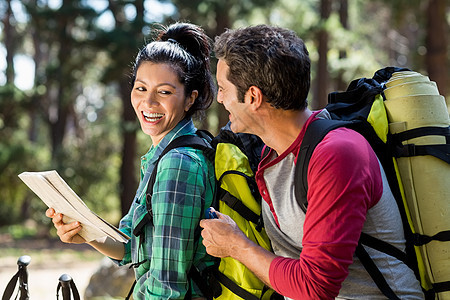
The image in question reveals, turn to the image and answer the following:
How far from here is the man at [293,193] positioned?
1.55 meters

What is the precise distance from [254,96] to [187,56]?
0.53 metres

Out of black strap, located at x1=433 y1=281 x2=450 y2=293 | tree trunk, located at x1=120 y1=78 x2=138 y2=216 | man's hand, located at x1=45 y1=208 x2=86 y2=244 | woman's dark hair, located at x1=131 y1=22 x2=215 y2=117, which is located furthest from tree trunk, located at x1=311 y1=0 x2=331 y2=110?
black strap, located at x1=433 y1=281 x2=450 y2=293

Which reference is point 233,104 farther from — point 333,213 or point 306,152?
point 333,213

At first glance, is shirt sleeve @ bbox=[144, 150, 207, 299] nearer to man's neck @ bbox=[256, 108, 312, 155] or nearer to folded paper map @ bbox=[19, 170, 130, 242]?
folded paper map @ bbox=[19, 170, 130, 242]

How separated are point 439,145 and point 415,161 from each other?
0.09 m

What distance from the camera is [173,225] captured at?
1881 millimetres

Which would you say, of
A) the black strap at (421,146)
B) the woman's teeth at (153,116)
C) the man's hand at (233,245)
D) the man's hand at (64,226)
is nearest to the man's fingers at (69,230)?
the man's hand at (64,226)

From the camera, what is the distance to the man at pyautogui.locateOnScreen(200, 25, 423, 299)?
155 cm

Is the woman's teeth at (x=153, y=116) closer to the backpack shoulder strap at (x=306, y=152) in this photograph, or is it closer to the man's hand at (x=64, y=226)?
the man's hand at (x=64, y=226)

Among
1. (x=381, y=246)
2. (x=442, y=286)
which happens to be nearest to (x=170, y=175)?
(x=381, y=246)

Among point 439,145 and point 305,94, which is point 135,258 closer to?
point 305,94

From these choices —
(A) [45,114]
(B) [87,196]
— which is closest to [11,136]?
(A) [45,114]

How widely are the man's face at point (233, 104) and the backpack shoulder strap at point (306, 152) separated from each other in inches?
9.3

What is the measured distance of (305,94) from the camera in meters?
1.80
